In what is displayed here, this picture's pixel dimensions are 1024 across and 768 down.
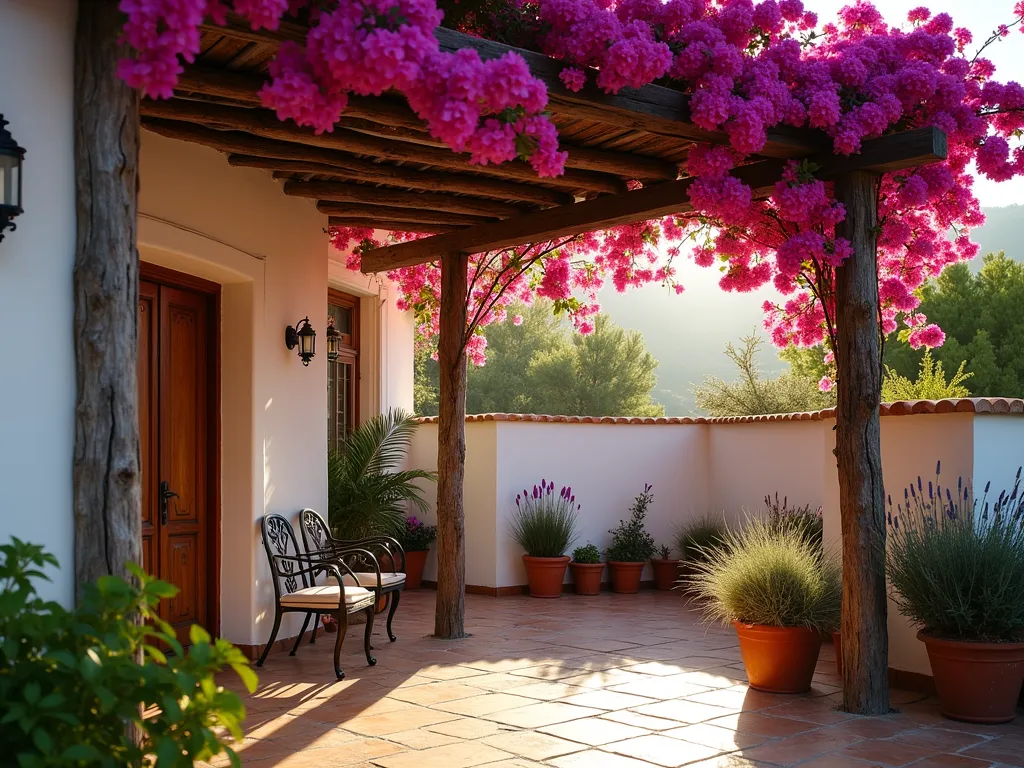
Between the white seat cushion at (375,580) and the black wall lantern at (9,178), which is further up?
the black wall lantern at (9,178)

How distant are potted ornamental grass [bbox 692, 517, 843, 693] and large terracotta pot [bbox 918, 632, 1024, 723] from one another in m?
0.59

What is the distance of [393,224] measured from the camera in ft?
22.1

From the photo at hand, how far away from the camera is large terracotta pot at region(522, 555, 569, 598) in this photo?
339 inches

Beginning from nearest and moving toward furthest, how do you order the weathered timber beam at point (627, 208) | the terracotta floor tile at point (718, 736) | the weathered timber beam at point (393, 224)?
the terracotta floor tile at point (718, 736) < the weathered timber beam at point (627, 208) < the weathered timber beam at point (393, 224)

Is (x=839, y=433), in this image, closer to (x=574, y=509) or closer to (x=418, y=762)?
(x=418, y=762)

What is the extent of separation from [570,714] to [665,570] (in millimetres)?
4757

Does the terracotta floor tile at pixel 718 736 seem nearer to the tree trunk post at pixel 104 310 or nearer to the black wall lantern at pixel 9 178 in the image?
the tree trunk post at pixel 104 310

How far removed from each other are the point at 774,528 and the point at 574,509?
190 centimetres

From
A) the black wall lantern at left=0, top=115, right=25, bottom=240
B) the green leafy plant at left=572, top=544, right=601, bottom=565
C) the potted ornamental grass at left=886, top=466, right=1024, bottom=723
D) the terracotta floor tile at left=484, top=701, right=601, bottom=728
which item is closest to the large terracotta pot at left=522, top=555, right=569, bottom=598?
the green leafy plant at left=572, top=544, right=601, bottom=565

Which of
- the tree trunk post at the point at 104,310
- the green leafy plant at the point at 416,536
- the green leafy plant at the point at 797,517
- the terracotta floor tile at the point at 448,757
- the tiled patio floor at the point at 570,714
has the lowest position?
the tiled patio floor at the point at 570,714

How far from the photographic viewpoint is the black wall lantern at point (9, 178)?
9.02 feet

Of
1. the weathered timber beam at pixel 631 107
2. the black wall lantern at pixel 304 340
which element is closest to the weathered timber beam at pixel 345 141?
the weathered timber beam at pixel 631 107

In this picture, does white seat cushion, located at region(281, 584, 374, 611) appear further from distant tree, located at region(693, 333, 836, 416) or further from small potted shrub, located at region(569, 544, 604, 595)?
distant tree, located at region(693, 333, 836, 416)

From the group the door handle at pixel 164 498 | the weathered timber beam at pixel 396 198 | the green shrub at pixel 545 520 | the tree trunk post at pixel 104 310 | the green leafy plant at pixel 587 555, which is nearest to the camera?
the tree trunk post at pixel 104 310
